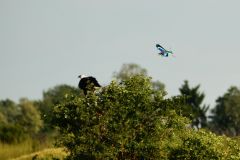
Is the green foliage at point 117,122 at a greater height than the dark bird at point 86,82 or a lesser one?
lesser

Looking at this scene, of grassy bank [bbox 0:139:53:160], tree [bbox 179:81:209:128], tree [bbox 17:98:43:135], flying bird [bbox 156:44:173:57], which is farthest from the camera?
tree [bbox 17:98:43:135]

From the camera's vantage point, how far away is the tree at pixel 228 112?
96750mm

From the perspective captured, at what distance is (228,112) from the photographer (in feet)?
321

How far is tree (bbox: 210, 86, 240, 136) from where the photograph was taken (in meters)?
96.8

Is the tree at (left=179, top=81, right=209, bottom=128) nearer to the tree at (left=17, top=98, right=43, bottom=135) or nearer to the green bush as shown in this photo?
the tree at (left=17, top=98, right=43, bottom=135)

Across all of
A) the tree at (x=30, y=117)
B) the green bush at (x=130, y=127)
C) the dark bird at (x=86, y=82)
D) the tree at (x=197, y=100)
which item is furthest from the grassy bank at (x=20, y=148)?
the tree at (x=30, y=117)

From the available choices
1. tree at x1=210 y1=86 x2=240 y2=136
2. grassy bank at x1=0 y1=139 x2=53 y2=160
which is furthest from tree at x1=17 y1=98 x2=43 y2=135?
grassy bank at x1=0 y1=139 x2=53 y2=160

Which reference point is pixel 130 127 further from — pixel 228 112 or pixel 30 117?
pixel 30 117

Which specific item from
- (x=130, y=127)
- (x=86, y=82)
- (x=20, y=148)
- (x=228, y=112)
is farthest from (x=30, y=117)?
(x=130, y=127)

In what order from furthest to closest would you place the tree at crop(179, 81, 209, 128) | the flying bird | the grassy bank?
the tree at crop(179, 81, 209, 128), the grassy bank, the flying bird

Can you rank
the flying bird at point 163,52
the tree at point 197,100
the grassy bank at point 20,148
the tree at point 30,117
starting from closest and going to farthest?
1. the flying bird at point 163,52
2. the grassy bank at point 20,148
3. the tree at point 197,100
4. the tree at point 30,117

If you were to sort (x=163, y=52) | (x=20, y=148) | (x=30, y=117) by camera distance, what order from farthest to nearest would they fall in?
(x=30, y=117), (x=20, y=148), (x=163, y=52)

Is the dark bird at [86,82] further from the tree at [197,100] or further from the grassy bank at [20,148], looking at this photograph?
the tree at [197,100]

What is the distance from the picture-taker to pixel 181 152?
1791 centimetres
